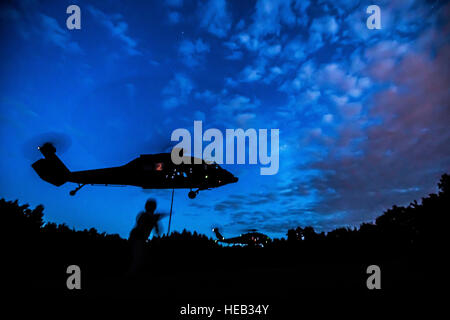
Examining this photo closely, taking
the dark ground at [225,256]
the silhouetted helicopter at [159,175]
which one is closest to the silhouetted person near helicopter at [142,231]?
the dark ground at [225,256]

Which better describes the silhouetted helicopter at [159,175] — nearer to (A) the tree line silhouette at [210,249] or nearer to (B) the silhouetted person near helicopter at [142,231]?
(A) the tree line silhouette at [210,249]

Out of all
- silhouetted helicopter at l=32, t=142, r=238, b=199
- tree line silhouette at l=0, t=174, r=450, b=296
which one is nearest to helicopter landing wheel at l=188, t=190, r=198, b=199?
silhouetted helicopter at l=32, t=142, r=238, b=199

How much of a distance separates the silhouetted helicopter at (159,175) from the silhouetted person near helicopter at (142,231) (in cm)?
744

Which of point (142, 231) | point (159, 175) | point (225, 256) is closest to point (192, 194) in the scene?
point (159, 175)

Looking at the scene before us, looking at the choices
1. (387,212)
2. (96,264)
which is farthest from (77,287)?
(387,212)

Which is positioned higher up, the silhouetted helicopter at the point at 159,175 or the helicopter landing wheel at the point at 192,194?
the silhouetted helicopter at the point at 159,175

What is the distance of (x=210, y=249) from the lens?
329 inches

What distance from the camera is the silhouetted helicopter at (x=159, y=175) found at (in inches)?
602

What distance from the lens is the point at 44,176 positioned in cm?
1805

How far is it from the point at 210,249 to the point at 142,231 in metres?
2.72

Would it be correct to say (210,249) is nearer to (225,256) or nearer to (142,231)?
(225,256)

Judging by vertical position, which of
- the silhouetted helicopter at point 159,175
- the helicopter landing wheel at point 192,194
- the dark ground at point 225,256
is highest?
the silhouetted helicopter at point 159,175
